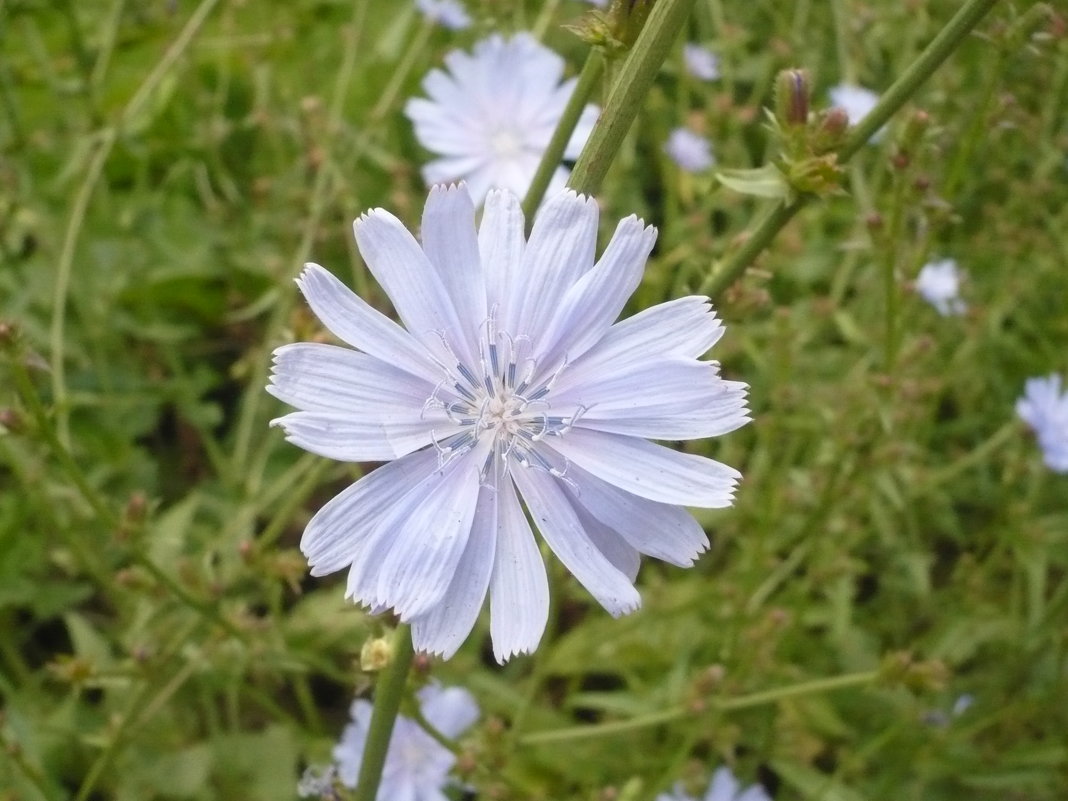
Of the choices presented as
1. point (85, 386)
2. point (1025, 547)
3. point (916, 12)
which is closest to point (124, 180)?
point (85, 386)

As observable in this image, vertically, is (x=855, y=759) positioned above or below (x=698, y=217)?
below

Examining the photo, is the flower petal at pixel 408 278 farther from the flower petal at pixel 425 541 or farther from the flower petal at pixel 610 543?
the flower petal at pixel 610 543

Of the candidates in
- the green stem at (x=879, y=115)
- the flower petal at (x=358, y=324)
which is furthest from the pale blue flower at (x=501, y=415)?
the green stem at (x=879, y=115)

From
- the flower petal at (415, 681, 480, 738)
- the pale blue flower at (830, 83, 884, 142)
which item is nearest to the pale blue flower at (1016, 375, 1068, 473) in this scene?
the pale blue flower at (830, 83, 884, 142)

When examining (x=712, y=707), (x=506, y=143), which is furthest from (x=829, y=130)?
(x=506, y=143)

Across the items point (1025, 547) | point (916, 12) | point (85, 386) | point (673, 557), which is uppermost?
point (916, 12)

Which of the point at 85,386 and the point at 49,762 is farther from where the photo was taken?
the point at 85,386

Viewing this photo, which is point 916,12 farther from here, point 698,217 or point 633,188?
point 633,188

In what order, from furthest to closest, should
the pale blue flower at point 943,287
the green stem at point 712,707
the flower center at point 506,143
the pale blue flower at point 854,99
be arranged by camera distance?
the pale blue flower at point 854,99
the pale blue flower at point 943,287
the flower center at point 506,143
the green stem at point 712,707
